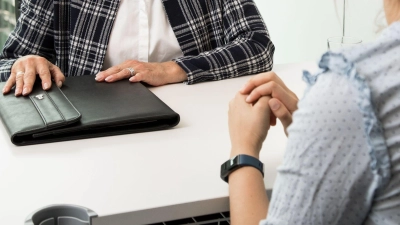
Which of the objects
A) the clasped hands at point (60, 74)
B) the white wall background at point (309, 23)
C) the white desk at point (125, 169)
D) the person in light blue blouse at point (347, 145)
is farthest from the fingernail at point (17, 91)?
the white wall background at point (309, 23)

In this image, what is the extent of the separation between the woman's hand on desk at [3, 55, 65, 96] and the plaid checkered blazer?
12 cm

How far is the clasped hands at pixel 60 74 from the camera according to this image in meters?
1.34

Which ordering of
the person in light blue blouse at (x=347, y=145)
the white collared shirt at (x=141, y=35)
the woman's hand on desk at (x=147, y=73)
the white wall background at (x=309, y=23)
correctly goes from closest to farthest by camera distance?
the person in light blue blouse at (x=347, y=145) < the woman's hand on desk at (x=147, y=73) < the white collared shirt at (x=141, y=35) < the white wall background at (x=309, y=23)

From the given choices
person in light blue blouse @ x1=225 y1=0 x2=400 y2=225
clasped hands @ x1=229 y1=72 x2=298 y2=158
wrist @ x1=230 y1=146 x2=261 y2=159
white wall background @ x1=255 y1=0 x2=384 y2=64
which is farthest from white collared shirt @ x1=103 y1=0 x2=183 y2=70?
white wall background @ x1=255 y1=0 x2=384 y2=64

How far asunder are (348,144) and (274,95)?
36 cm

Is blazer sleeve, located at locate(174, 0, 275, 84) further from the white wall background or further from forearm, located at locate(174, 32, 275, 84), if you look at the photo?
the white wall background

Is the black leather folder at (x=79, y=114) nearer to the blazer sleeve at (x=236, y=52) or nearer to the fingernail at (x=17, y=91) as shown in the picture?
the fingernail at (x=17, y=91)

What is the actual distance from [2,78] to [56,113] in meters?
0.42

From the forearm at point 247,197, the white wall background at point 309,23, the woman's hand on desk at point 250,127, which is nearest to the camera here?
the forearm at point 247,197

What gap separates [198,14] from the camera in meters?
1.71

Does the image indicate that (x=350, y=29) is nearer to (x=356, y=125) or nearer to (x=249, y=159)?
(x=249, y=159)

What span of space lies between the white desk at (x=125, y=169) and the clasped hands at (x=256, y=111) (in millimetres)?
63

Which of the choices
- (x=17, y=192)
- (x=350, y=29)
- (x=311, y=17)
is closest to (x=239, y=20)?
(x=17, y=192)

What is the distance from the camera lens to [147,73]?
57.9 inches
